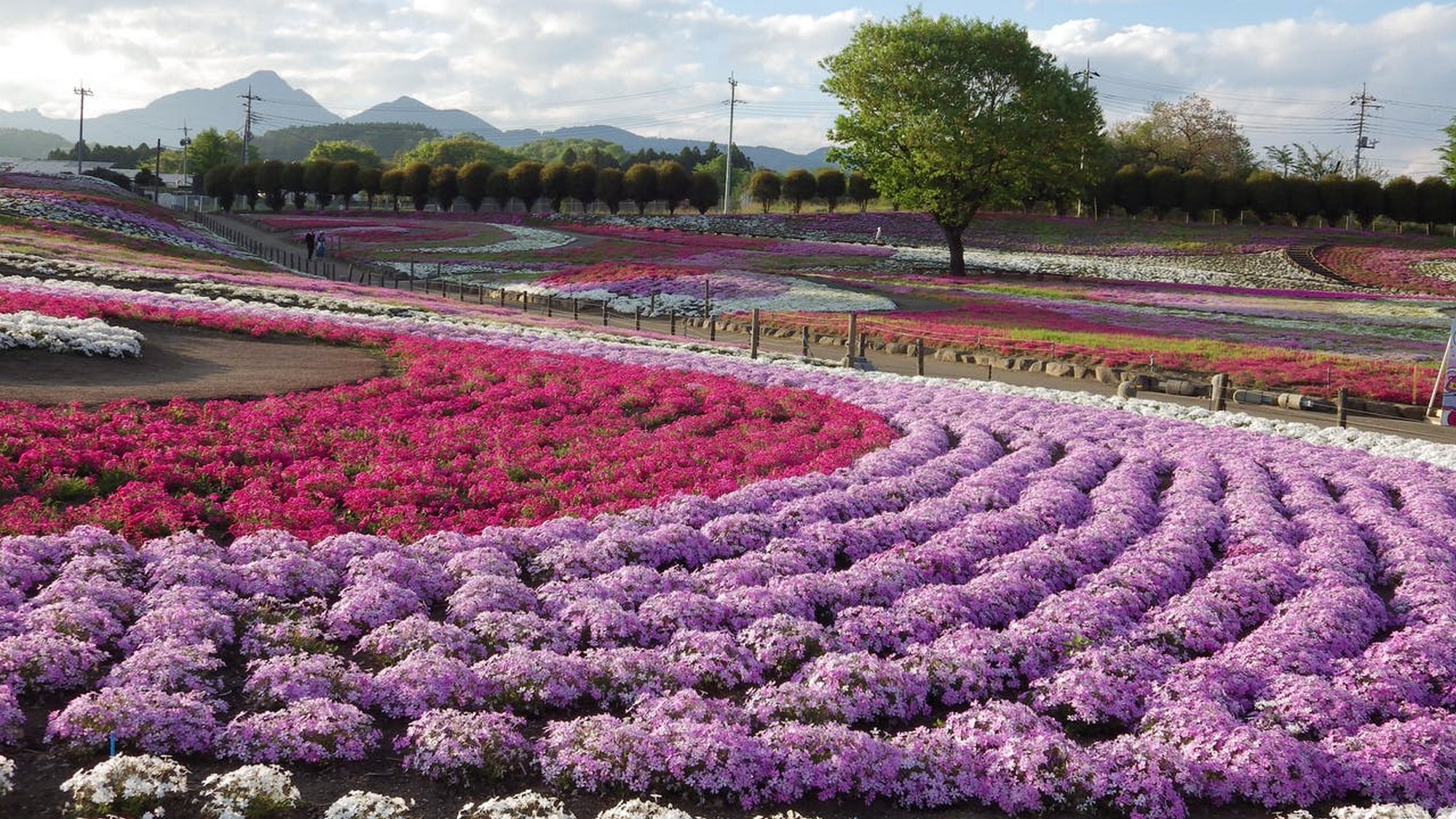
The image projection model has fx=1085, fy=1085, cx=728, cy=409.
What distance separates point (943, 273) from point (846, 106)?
40.3 feet

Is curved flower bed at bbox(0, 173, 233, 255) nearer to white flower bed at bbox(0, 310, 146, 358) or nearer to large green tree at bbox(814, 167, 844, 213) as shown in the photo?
white flower bed at bbox(0, 310, 146, 358)

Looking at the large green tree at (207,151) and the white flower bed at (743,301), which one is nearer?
the white flower bed at (743,301)

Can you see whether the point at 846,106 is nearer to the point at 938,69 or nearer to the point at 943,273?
the point at 938,69

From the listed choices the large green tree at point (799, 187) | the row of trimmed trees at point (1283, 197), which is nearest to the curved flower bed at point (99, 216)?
the large green tree at point (799, 187)

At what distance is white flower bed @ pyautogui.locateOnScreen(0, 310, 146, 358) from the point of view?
65.2 feet

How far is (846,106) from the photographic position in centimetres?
6888

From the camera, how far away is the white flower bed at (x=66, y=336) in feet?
65.2

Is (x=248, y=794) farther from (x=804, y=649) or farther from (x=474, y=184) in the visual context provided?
(x=474, y=184)

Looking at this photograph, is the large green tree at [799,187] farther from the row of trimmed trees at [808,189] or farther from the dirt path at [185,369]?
the dirt path at [185,369]

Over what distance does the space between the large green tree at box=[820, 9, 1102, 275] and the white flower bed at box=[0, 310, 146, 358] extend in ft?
163

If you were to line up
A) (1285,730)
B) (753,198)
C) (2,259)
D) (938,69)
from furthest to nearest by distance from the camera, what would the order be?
(753,198) → (938,69) → (2,259) → (1285,730)

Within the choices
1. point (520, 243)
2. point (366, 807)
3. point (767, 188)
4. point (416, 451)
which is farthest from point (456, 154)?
point (366, 807)

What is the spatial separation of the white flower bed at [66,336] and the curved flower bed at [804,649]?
11.2 meters

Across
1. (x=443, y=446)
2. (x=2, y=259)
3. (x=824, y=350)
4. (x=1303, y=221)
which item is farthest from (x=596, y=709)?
(x=1303, y=221)
